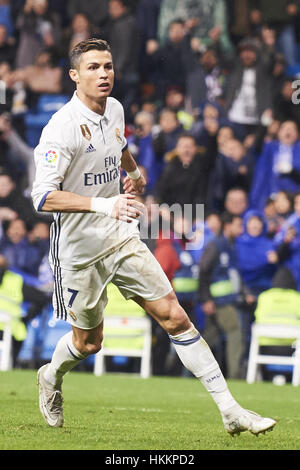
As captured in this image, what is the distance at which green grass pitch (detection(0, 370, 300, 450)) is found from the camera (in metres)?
6.89

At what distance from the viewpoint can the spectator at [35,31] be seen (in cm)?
1864

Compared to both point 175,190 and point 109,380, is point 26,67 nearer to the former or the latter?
point 175,190

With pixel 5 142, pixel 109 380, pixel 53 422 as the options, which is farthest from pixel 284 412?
pixel 5 142

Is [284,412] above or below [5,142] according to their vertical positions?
below

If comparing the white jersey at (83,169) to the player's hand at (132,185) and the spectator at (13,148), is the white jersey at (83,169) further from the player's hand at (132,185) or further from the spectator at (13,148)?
the spectator at (13,148)

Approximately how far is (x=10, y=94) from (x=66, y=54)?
140 centimetres

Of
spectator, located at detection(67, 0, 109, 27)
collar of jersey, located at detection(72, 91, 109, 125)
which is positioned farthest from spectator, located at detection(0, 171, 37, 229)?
collar of jersey, located at detection(72, 91, 109, 125)

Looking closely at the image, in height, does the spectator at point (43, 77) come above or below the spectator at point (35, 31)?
below

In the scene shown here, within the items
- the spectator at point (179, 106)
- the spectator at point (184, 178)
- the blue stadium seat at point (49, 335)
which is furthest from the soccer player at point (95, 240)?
the spectator at point (179, 106)

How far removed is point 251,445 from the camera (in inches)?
271

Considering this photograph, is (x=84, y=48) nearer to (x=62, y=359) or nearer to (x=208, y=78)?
(x=62, y=359)

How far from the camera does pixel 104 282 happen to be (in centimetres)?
760

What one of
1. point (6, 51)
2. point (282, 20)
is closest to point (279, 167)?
point (282, 20)

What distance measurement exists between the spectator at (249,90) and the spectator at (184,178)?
1.48 metres
